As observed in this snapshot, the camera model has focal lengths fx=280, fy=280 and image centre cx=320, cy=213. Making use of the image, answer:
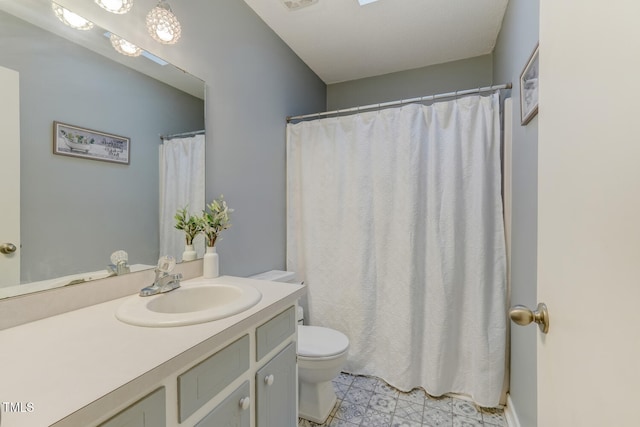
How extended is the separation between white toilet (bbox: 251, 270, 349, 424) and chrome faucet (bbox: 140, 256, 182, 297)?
77cm

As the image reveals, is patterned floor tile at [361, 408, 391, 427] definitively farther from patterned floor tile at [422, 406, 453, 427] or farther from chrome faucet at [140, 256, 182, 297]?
chrome faucet at [140, 256, 182, 297]

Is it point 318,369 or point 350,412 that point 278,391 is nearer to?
point 318,369

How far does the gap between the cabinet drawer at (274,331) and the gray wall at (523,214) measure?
104 cm

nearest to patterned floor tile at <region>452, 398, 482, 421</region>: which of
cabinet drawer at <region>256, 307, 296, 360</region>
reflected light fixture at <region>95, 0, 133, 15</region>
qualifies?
cabinet drawer at <region>256, 307, 296, 360</region>

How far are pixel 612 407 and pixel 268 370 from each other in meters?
0.91

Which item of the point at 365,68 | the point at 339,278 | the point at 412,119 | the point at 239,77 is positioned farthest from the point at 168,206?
the point at 365,68

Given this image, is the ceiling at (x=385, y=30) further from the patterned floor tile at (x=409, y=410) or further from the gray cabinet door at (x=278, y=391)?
the patterned floor tile at (x=409, y=410)

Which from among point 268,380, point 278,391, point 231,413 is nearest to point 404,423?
point 278,391

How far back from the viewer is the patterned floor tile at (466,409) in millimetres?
1620

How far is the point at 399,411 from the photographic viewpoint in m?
1.66

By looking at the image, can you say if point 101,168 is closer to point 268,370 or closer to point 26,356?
point 26,356

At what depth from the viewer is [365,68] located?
254cm

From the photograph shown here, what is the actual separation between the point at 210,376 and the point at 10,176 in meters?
0.84

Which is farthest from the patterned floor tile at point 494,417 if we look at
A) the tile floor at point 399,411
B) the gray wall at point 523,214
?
the gray wall at point 523,214
